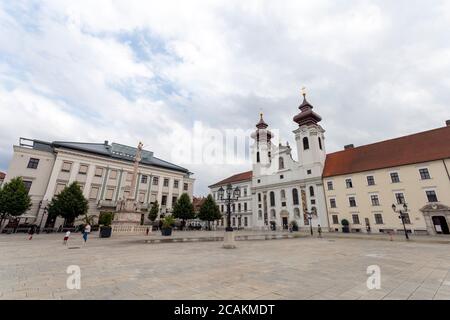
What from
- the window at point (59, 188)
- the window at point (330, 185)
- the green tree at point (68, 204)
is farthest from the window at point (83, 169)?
the window at point (330, 185)

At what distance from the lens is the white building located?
1510 inches

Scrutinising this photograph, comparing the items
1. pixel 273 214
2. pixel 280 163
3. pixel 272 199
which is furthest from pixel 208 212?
pixel 280 163

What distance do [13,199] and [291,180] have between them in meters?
42.7

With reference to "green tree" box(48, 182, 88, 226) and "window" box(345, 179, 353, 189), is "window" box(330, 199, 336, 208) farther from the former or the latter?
"green tree" box(48, 182, 88, 226)

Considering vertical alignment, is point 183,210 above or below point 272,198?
below

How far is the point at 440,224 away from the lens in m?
25.3

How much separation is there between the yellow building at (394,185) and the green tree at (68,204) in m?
39.1

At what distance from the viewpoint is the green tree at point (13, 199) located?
23766mm

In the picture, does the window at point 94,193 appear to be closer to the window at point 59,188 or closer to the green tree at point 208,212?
the window at point 59,188

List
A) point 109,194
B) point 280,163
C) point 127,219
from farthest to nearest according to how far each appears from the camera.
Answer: point 280,163, point 109,194, point 127,219

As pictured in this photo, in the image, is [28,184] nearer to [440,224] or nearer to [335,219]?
[335,219]
